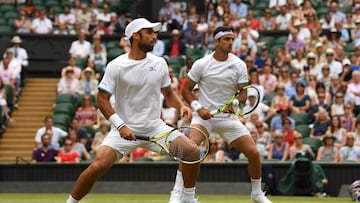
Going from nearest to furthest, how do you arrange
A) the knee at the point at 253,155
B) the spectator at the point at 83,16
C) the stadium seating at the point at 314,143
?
the knee at the point at 253,155 → the stadium seating at the point at 314,143 → the spectator at the point at 83,16

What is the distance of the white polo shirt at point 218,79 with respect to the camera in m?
12.5

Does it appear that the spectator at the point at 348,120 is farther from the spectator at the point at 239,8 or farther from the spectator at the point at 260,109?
the spectator at the point at 239,8

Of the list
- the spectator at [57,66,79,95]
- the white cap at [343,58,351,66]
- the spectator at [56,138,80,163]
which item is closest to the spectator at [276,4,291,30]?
the white cap at [343,58,351,66]

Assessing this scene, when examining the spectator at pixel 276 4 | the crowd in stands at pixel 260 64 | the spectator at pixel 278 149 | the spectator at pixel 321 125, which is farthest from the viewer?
the spectator at pixel 276 4

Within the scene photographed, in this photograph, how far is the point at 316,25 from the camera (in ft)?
77.8

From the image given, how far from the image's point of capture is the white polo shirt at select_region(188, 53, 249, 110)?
12.5 meters

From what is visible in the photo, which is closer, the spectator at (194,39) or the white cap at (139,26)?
the white cap at (139,26)

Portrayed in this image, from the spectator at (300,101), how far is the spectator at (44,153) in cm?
466

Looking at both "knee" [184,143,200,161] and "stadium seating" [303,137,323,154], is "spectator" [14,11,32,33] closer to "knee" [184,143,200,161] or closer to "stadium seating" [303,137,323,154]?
"stadium seating" [303,137,323,154]

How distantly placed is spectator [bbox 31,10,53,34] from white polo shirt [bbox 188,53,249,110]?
14.0m

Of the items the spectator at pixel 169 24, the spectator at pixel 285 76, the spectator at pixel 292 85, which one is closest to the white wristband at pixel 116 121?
the spectator at pixel 292 85

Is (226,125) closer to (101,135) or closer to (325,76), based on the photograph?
(101,135)

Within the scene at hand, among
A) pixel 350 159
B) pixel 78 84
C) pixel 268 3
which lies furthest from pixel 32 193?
pixel 268 3

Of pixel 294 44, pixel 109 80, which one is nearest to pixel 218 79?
pixel 109 80
